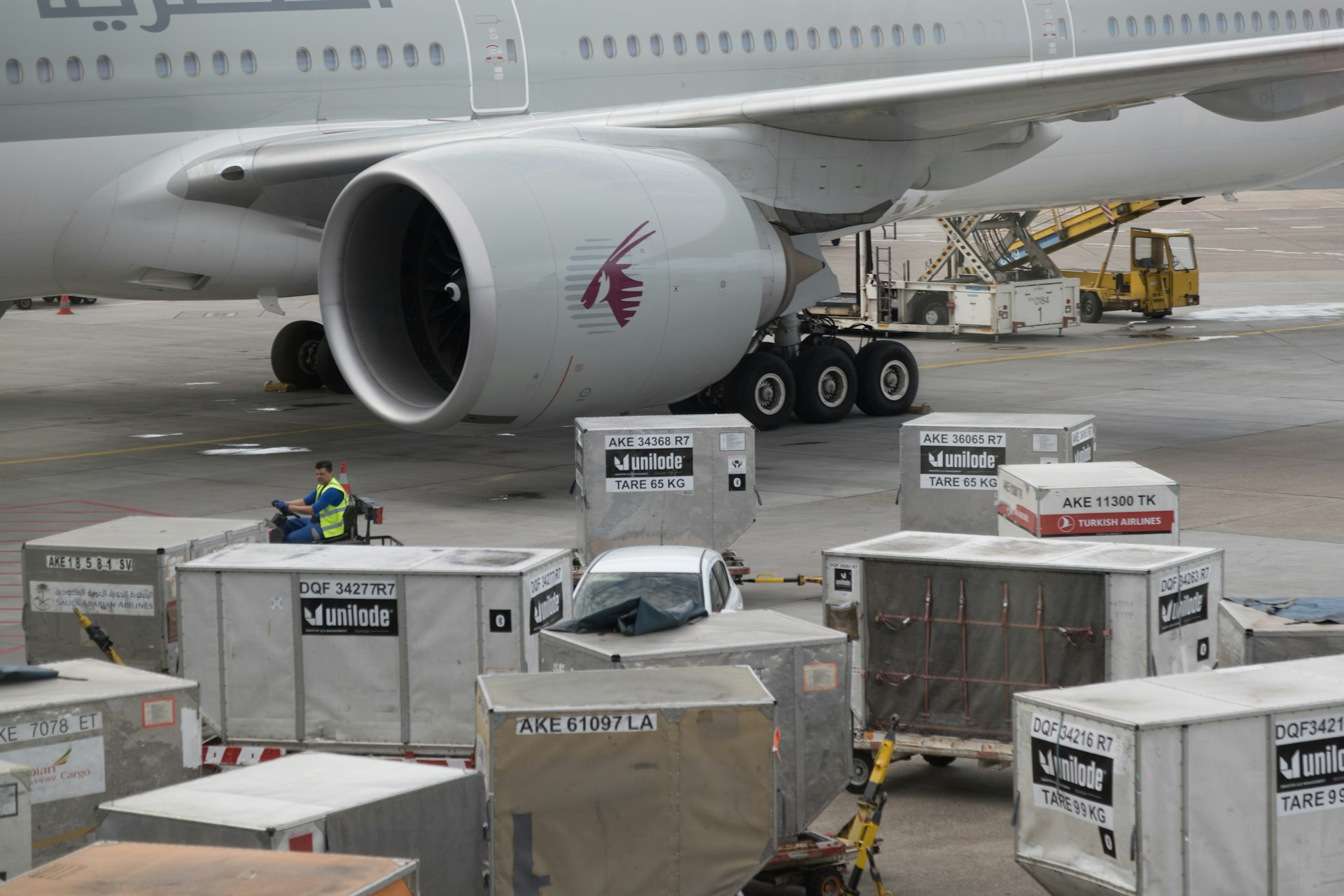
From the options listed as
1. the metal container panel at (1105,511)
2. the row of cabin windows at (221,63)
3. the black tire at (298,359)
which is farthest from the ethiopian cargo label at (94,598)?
the black tire at (298,359)

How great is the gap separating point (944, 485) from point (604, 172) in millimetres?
4526

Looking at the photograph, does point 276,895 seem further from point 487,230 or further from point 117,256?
point 117,256

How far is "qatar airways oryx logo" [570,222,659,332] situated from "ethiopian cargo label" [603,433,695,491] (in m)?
2.37

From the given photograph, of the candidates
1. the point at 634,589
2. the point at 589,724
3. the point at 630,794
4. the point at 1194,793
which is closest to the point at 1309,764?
the point at 1194,793

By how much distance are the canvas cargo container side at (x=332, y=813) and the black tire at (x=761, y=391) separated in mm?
13178

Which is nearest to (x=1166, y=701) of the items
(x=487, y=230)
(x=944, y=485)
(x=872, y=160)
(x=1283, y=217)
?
(x=944, y=485)

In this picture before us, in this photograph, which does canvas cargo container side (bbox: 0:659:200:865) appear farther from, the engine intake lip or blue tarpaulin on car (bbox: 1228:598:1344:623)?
the engine intake lip

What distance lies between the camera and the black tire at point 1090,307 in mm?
33406

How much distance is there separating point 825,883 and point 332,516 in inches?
Result: 257

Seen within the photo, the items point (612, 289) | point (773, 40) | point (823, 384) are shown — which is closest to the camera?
point (612, 289)

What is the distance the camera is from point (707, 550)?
1159 cm

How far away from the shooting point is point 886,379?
861 inches

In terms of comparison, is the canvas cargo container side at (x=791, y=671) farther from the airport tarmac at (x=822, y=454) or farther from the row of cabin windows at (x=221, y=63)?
the row of cabin windows at (x=221, y=63)

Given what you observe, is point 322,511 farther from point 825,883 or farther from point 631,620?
point 825,883
